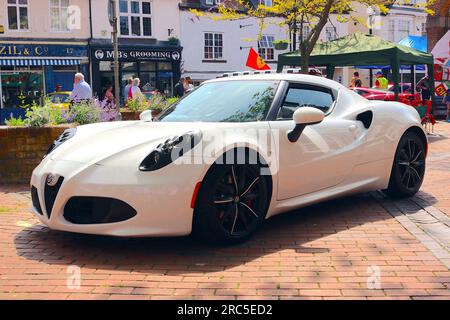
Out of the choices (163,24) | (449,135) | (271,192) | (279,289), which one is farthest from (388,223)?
(163,24)

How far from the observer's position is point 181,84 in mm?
15281

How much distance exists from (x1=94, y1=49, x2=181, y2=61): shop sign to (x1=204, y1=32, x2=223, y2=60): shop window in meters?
1.93

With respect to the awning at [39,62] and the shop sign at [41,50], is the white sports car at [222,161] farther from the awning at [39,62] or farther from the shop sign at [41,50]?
the shop sign at [41,50]

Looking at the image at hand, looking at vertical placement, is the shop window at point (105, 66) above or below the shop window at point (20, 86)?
above

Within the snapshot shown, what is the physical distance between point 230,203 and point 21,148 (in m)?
4.00

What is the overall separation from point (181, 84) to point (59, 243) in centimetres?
1137

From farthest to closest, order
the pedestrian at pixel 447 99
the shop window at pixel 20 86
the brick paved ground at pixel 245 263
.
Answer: the shop window at pixel 20 86, the pedestrian at pixel 447 99, the brick paved ground at pixel 245 263

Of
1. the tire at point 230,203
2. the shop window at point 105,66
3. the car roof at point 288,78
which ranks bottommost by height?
the tire at point 230,203

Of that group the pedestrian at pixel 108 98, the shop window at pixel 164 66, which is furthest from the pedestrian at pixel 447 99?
the shop window at pixel 164 66

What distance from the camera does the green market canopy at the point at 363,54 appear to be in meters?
12.7

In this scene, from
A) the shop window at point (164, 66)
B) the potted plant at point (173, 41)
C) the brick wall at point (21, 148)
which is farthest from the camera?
the shop window at point (164, 66)

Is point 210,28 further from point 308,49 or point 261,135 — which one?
point 261,135

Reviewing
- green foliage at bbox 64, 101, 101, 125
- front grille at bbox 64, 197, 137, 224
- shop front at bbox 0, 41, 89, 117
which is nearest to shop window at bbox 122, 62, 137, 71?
shop front at bbox 0, 41, 89, 117

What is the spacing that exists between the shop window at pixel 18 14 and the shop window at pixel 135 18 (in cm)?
485
